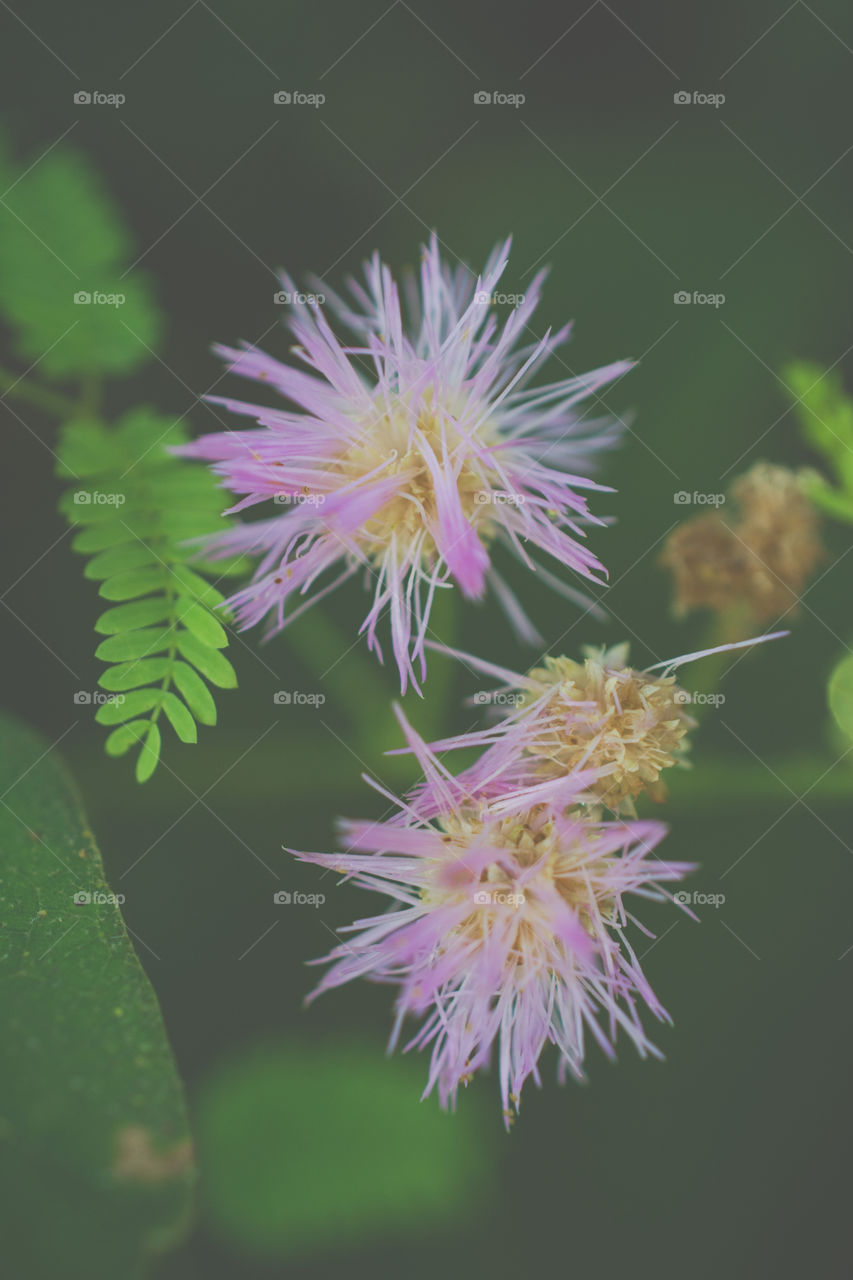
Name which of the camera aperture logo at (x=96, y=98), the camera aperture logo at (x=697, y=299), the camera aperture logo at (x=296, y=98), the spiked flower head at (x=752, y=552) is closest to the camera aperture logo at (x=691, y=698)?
the spiked flower head at (x=752, y=552)

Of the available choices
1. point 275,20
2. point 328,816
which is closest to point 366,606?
point 328,816

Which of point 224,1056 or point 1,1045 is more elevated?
point 1,1045

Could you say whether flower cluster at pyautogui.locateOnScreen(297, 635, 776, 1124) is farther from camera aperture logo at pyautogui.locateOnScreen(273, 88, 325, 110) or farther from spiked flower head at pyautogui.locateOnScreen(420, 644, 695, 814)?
camera aperture logo at pyautogui.locateOnScreen(273, 88, 325, 110)

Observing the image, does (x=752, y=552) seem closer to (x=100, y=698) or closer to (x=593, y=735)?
(x=593, y=735)

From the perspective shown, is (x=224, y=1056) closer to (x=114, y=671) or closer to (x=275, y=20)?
(x=114, y=671)

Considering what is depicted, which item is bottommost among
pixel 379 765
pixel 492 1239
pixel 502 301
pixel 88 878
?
pixel 492 1239
